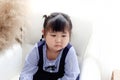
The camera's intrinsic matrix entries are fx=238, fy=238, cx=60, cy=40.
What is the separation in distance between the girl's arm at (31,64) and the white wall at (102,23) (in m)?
0.35

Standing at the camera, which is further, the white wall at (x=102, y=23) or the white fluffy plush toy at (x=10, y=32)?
the white wall at (x=102, y=23)

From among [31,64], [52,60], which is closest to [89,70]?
[52,60]

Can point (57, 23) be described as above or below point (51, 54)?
above

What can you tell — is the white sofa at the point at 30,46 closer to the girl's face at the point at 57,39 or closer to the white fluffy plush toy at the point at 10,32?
the white fluffy plush toy at the point at 10,32

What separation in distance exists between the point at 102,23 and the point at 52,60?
49cm

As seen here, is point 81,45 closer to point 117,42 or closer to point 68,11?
point 68,11

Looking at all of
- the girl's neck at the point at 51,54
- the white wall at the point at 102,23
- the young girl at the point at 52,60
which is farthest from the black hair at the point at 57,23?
the white wall at the point at 102,23

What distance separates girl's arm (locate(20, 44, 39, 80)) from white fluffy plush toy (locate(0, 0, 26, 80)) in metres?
0.12

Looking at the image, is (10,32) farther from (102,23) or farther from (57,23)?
(102,23)

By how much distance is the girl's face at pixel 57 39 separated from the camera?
47.3 inches

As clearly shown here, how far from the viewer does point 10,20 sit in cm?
129

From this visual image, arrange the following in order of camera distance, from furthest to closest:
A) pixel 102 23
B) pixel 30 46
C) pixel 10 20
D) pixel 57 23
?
pixel 102 23, pixel 30 46, pixel 10 20, pixel 57 23

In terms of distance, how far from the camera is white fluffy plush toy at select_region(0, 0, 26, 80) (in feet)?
4.19

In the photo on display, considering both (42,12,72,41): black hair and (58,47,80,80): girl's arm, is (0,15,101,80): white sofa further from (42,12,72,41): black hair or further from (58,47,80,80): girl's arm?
(42,12,72,41): black hair
